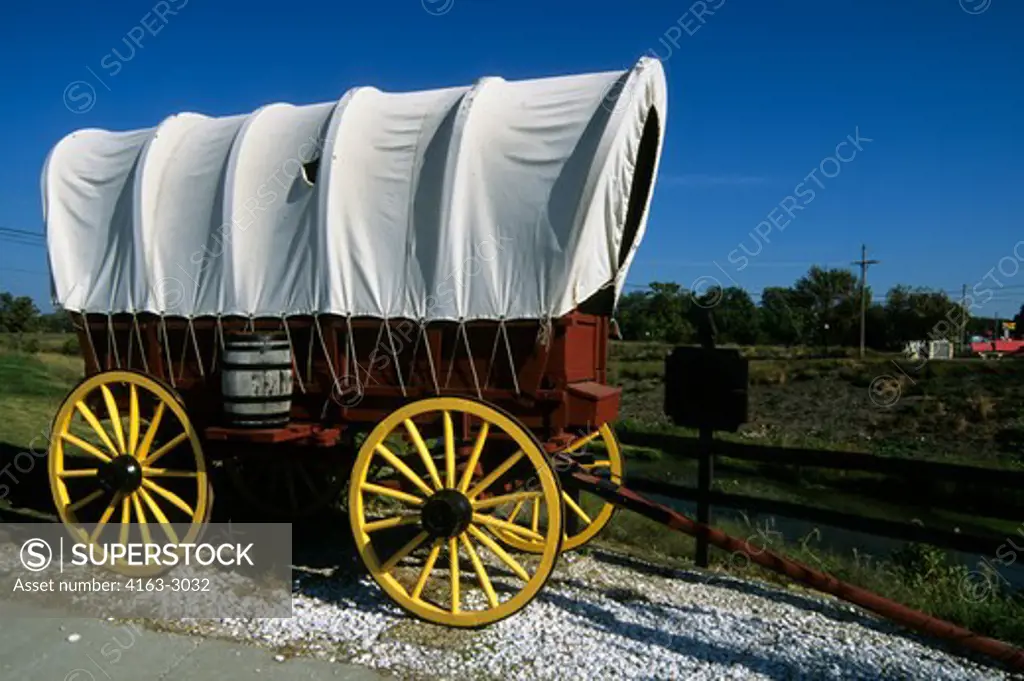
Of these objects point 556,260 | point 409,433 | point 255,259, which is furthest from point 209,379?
point 556,260

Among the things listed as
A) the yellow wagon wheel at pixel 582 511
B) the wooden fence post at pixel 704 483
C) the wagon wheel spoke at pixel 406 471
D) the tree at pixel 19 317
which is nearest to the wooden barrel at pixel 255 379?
the wagon wheel spoke at pixel 406 471

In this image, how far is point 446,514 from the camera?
4.36 meters

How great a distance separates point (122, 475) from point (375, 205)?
2670mm

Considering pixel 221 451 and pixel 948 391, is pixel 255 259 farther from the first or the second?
pixel 948 391

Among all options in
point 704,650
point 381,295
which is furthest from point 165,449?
point 704,650

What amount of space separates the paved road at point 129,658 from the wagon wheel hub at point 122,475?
3.41 ft

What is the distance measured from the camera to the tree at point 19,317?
4147 centimetres

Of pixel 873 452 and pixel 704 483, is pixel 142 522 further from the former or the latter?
pixel 873 452

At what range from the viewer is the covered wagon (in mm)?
4414

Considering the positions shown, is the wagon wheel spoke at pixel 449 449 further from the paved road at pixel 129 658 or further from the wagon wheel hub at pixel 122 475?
Result: the wagon wheel hub at pixel 122 475

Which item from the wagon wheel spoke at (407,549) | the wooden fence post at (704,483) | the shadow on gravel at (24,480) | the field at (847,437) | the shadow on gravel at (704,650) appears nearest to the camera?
the shadow on gravel at (704,650)

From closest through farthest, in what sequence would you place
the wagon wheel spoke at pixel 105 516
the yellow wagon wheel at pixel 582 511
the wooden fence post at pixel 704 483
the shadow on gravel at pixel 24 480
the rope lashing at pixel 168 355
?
the wagon wheel spoke at pixel 105 516 < the rope lashing at pixel 168 355 < the yellow wagon wheel at pixel 582 511 < the wooden fence post at pixel 704 483 < the shadow on gravel at pixel 24 480

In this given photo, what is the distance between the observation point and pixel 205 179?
17.8 ft

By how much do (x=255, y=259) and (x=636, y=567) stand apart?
3.69 m
